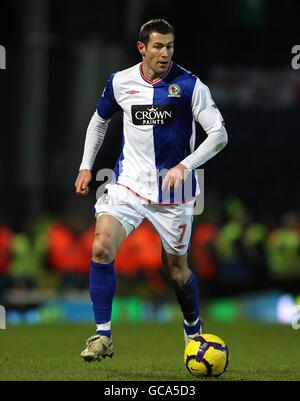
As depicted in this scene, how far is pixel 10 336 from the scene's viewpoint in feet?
40.9

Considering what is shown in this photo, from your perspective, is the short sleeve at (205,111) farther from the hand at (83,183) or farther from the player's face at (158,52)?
the hand at (83,183)

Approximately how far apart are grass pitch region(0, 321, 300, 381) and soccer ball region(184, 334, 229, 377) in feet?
0.30

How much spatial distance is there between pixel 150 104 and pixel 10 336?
13.1 feet

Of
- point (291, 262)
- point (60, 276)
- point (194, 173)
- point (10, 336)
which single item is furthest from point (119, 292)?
point (194, 173)

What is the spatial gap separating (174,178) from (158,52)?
3.37 feet

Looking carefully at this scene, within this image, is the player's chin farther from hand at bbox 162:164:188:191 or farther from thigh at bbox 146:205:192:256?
thigh at bbox 146:205:192:256

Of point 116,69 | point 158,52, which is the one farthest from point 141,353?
point 116,69

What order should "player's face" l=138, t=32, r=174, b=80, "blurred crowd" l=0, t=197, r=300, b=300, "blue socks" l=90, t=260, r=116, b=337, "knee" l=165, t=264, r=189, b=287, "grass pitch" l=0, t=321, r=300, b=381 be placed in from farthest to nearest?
1. "blurred crowd" l=0, t=197, r=300, b=300
2. "knee" l=165, t=264, r=189, b=287
3. "player's face" l=138, t=32, r=174, b=80
4. "blue socks" l=90, t=260, r=116, b=337
5. "grass pitch" l=0, t=321, r=300, b=381

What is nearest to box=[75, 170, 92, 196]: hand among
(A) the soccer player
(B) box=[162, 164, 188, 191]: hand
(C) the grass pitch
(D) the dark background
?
(A) the soccer player

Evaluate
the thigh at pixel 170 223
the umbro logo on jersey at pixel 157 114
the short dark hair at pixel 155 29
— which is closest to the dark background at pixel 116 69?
the thigh at pixel 170 223

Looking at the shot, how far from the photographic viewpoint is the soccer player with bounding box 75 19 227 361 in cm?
909

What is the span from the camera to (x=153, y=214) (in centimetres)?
944

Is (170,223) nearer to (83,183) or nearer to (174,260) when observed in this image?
(174,260)
